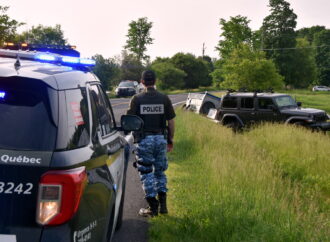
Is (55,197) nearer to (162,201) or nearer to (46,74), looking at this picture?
(46,74)

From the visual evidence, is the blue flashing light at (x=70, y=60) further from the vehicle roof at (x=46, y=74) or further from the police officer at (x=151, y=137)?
the police officer at (x=151, y=137)

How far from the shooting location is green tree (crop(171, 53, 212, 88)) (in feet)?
331

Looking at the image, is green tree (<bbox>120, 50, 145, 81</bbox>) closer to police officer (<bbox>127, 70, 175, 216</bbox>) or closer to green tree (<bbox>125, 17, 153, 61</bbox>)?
green tree (<bbox>125, 17, 153, 61</bbox>)

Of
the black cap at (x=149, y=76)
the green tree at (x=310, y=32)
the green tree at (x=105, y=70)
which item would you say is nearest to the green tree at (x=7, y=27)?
the black cap at (x=149, y=76)

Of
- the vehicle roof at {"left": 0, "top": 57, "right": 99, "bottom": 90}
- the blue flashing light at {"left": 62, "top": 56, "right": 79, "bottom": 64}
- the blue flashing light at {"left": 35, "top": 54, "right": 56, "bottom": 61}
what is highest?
the blue flashing light at {"left": 35, "top": 54, "right": 56, "bottom": 61}

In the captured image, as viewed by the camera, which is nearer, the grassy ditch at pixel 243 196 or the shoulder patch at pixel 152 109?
the grassy ditch at pixel 243 196

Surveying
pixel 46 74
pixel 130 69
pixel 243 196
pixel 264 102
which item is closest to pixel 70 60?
pixel 46 74

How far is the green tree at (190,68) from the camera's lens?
10081 centimetres

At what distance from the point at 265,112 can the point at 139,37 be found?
244ft

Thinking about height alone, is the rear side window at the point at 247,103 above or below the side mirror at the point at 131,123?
below

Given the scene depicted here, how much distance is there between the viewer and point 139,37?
88.4m

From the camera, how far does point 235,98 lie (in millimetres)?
17172

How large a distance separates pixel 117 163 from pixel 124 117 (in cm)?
61

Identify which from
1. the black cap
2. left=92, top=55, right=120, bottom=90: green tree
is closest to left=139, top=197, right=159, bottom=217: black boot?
the black cap
